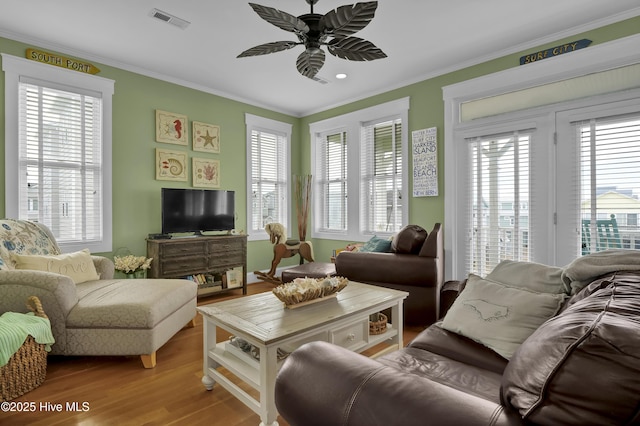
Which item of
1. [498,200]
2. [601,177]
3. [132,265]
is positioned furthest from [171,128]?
[601,177]

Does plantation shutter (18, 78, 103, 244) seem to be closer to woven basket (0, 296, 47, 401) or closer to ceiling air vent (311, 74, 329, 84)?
woven basket (0, 296, 47, 401)

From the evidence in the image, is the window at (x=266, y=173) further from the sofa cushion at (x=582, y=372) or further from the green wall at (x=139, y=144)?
the sofa cushion at (x=582, y=372)

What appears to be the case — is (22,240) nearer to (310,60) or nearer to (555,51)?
(310,60)

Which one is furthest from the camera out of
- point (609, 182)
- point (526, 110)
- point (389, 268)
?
point (526, 110)

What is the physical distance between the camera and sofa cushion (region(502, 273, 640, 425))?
62 centimetres

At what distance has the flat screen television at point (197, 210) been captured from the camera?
3.95 metres

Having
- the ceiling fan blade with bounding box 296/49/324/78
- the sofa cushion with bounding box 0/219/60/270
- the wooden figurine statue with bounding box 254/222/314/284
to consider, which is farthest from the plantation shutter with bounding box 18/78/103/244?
the ceiling fan blade with bounding box 296/49/324/78

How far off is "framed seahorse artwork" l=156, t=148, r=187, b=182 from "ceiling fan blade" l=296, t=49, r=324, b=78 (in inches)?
93.7

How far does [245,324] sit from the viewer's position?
1.83m

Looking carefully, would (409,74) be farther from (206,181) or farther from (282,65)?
(206,181)

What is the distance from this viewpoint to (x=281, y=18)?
2.06 metres

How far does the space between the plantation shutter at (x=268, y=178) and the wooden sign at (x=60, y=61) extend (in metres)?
2.16

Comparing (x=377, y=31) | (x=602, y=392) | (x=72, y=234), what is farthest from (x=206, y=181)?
(x=602, y=392)

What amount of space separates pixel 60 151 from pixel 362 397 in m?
4.03
